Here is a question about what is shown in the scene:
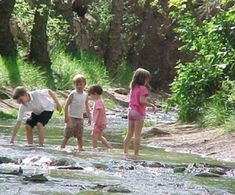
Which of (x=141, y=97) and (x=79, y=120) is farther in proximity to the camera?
(x=79, y=120)

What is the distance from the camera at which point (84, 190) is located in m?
7.30

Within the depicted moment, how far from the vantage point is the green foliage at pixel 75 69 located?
2781cm

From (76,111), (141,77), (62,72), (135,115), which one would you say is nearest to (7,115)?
(76,111)

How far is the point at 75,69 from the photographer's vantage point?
29.8 metres

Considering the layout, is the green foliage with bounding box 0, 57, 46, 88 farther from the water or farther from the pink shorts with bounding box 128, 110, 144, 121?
the pink shorts with bounding box 128, 110, 144, 121

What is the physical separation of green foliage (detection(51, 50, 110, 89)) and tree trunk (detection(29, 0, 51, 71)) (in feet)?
2.02

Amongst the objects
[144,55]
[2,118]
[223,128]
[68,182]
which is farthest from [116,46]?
[68,182]

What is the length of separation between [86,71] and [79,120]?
17.9 meters

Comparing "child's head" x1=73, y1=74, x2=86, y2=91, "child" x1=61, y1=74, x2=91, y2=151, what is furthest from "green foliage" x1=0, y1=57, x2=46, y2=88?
"child's head" x1=73, y1=74, x2=86, y2=91

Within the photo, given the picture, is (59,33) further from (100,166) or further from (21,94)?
(100,166)

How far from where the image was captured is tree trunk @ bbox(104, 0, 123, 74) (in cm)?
3308

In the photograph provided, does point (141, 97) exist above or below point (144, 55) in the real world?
below

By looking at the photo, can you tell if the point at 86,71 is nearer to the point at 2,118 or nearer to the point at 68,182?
the point at 2,118

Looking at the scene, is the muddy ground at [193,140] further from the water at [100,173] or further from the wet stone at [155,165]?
the wet stone at [155,165]
